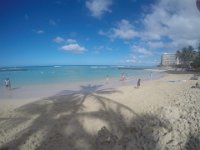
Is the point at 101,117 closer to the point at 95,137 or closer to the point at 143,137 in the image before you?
the point at 95,137

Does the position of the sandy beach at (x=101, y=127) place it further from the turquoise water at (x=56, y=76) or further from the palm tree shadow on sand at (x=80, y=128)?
the turquoise water at (x=56, y=76)

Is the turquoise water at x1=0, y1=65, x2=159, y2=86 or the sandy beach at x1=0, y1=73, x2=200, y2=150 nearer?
the sandy beach at x1=0, y1=73, x2=200, y2=150

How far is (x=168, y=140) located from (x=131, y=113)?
114 inches

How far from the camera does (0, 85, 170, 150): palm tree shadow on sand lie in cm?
591

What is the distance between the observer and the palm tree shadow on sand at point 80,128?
19.4ft

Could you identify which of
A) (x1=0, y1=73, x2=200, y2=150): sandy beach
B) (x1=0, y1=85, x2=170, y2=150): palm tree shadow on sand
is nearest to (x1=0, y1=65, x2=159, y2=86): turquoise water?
(x1=0, y1=73, x2=200, y2=150): sandy beach

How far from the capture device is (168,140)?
5.76 m

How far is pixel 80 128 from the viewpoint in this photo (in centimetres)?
693

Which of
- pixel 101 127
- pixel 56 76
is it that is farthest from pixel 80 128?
pixel 56 76

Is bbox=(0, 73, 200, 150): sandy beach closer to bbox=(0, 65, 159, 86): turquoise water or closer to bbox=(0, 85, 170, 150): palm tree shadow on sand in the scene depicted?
bbox=(0, 85, 170, 150): palm tree shadow on sand

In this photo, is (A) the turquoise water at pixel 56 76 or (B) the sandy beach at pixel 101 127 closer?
(B) the sandy beach at pixel 101 127

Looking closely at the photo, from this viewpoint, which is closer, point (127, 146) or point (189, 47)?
point (127, 146)

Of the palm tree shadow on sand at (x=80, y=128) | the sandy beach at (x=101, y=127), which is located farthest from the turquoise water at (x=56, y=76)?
the palm tree shadow on sand at (x=80, y=128)

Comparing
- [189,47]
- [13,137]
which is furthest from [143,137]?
[189,47]
